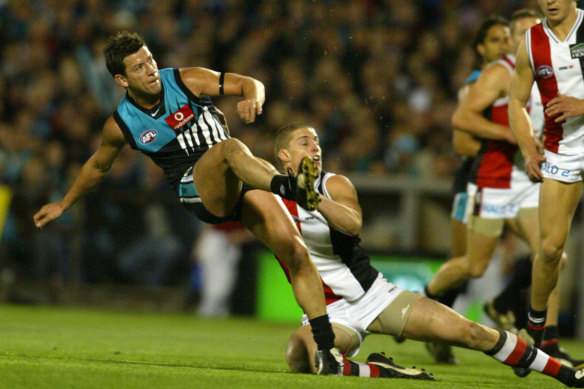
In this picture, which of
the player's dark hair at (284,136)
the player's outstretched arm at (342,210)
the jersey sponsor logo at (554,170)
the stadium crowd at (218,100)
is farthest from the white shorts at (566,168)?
the stadium crowd at (218,100)

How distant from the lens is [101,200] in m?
12.3

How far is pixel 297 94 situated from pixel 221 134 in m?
6.75

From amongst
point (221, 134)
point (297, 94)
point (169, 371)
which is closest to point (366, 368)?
point (169, 371)

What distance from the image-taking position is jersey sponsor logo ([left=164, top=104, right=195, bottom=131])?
6.12 meters

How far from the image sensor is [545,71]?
19.9ft

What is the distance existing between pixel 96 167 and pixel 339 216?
1.89m

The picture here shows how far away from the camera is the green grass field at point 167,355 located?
4.62 metres

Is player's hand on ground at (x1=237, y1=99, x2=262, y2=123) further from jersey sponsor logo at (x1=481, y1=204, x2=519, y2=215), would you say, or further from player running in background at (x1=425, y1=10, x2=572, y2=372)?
jersey sponsor logo at (x1=481, y1=204, x2=519, y2=215)

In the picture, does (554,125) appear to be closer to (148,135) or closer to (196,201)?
(196,201)

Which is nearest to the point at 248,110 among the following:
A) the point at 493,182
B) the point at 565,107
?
the point at 565,107

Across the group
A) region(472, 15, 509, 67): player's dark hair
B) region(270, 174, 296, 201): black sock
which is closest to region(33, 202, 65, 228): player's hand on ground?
region(270, 174, 296, 201): black sock

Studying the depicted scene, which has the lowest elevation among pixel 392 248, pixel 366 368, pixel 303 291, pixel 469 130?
pixel 392 248

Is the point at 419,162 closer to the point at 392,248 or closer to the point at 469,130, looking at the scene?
the point at 392,248

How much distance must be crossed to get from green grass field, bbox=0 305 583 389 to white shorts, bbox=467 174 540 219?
3.71ft
